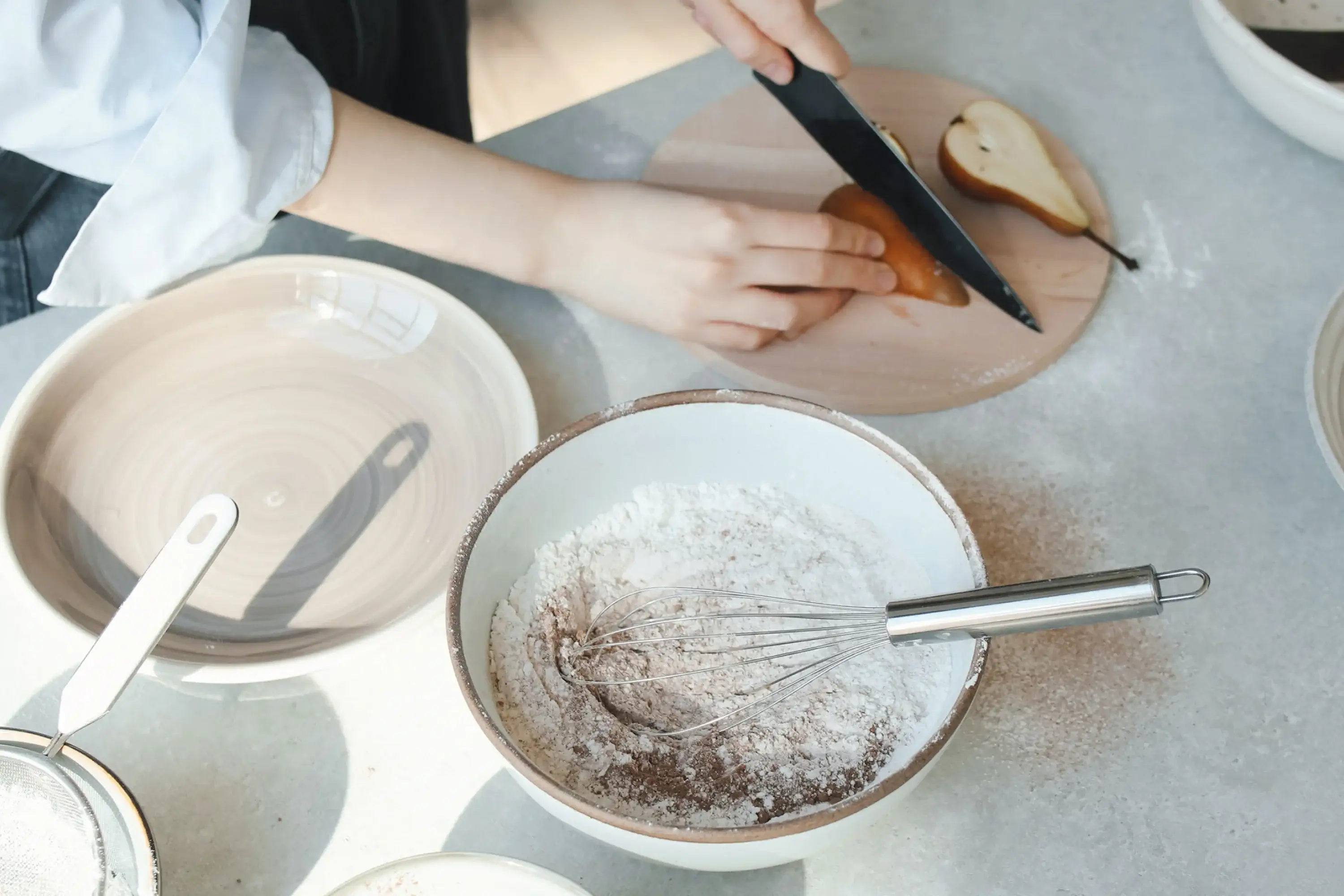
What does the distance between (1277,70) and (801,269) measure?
1.05ft

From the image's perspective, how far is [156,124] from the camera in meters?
0.53

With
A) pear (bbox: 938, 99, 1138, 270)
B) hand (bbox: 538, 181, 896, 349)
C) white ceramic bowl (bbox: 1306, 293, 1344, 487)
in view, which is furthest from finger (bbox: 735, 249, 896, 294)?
white ceramic bowl (bbox: 1306, 293, 1344, 487)

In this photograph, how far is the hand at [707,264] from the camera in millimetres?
638

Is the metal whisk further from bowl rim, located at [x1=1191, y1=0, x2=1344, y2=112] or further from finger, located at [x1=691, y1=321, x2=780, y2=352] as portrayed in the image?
bowl rim, located at [x1=1191, y1=0, x2=1344, y2=112]

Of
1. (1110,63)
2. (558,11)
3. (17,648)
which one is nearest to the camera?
(17,648)

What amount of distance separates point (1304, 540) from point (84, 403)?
2.26 ft

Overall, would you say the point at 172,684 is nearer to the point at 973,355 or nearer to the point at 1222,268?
the point at 973,355

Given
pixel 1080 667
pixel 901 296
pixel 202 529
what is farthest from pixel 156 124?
pixel 1080 667

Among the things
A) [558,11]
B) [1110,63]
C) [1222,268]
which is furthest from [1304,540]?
[558,11]

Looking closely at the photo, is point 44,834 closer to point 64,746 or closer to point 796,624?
point 64,746

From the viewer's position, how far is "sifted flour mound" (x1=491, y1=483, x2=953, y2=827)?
0.46 metres

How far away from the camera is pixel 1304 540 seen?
0.58 metres

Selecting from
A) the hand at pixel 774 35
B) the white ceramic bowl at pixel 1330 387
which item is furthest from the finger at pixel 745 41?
the white ceramic bowl at pixel 1330 387

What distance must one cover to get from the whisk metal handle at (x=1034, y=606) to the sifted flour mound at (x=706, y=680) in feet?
0.22
